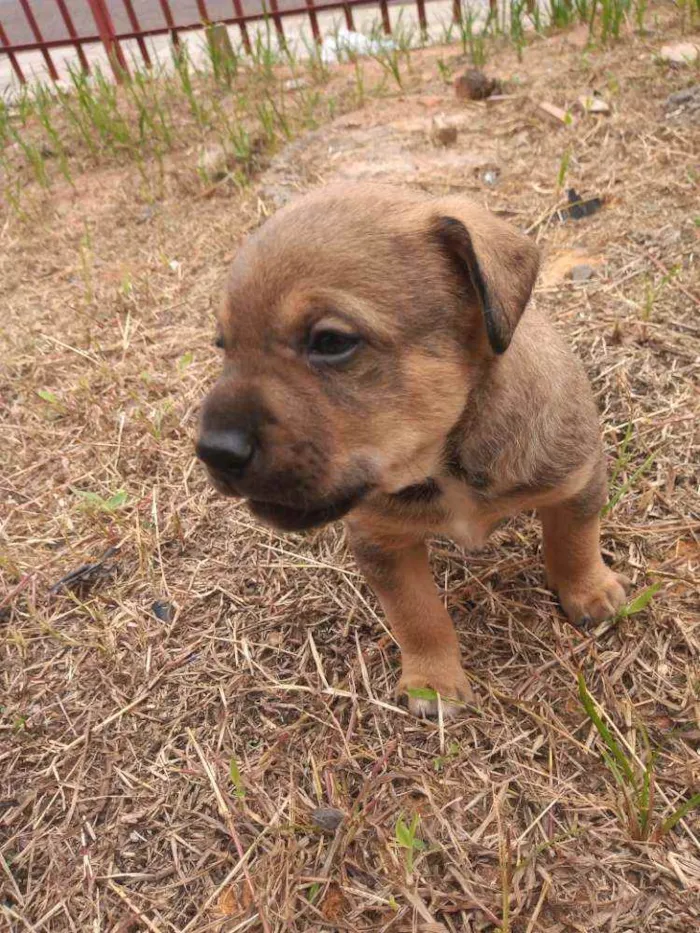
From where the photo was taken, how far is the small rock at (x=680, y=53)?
523cm

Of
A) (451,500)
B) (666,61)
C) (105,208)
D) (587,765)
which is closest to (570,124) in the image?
(666,61)

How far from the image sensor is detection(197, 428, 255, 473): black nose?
5.69 feet

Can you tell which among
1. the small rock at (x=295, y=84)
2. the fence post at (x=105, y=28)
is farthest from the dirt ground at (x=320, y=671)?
the fence post at (x=105, y=28)

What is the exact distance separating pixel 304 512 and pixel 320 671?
1.00m

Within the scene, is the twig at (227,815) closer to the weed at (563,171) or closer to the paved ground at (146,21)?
the weed at (563,171)

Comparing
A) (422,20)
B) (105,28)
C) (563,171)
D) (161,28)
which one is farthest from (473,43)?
(105,28)

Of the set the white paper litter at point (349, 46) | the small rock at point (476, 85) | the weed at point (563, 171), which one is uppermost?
the white paper litter at point (349, 46)

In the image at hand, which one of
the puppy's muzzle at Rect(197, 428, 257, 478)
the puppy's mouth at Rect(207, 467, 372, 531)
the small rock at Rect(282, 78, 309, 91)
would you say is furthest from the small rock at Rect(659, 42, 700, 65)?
the puppy's muzzle at Rect(197, 428, 257, 478)

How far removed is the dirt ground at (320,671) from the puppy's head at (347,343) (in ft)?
3.04

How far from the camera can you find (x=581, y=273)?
4008 millimetres

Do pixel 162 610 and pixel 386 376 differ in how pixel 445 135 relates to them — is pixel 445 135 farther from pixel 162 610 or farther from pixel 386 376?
pixel 386 376

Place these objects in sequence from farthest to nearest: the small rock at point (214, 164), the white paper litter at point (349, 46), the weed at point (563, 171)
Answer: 1. the white paper litter at point (349, 46)
2. the small rock at point (214, 164)
3. the weed at point (563, 171)

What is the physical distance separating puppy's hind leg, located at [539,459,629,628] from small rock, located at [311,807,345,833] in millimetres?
1034

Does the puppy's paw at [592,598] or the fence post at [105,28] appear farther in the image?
the fence post at [105,28]
